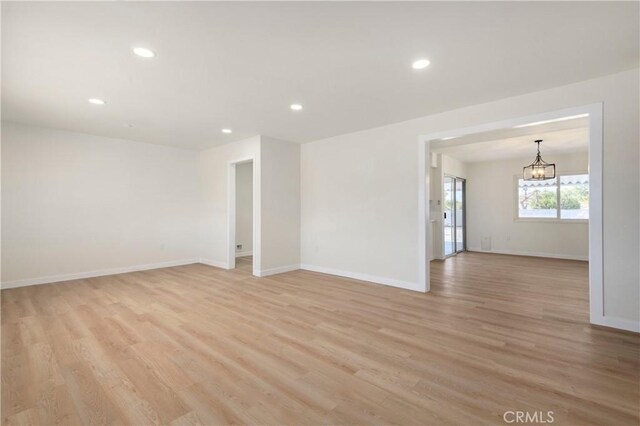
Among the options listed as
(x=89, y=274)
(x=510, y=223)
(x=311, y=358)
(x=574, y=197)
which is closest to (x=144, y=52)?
(x=311, y=358)

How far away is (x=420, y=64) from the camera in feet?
8.99

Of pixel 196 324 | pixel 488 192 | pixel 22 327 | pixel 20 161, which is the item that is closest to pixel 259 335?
pixel 196 324

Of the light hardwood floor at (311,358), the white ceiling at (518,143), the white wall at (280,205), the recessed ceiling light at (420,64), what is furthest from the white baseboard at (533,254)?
the recessed ceiling light at (420,64)

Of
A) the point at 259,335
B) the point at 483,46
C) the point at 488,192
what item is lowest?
the point at 259,335

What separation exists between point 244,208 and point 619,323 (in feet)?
23.4

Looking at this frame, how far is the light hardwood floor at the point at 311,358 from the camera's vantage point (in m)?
1.79

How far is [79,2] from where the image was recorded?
1922 mm

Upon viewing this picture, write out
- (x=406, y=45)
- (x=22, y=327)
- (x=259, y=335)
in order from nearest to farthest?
1. (x=406, y=45)
2. (x=259, y=335)
3. (x=22, y=327)

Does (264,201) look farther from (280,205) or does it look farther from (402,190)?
(402,190)

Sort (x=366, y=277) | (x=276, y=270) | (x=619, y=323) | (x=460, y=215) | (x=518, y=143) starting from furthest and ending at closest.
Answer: (x=460, y=215) → (x=518, y=143) → (x=276, y=270) → (x=366, y=277) → (x=619, y=323)

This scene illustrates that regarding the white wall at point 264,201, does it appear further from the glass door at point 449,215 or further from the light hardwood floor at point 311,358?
the glass door at point 449,215

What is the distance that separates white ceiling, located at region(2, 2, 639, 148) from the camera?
204cm

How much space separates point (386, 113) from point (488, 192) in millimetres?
6033

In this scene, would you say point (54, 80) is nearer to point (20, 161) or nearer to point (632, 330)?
point (20, 161)
